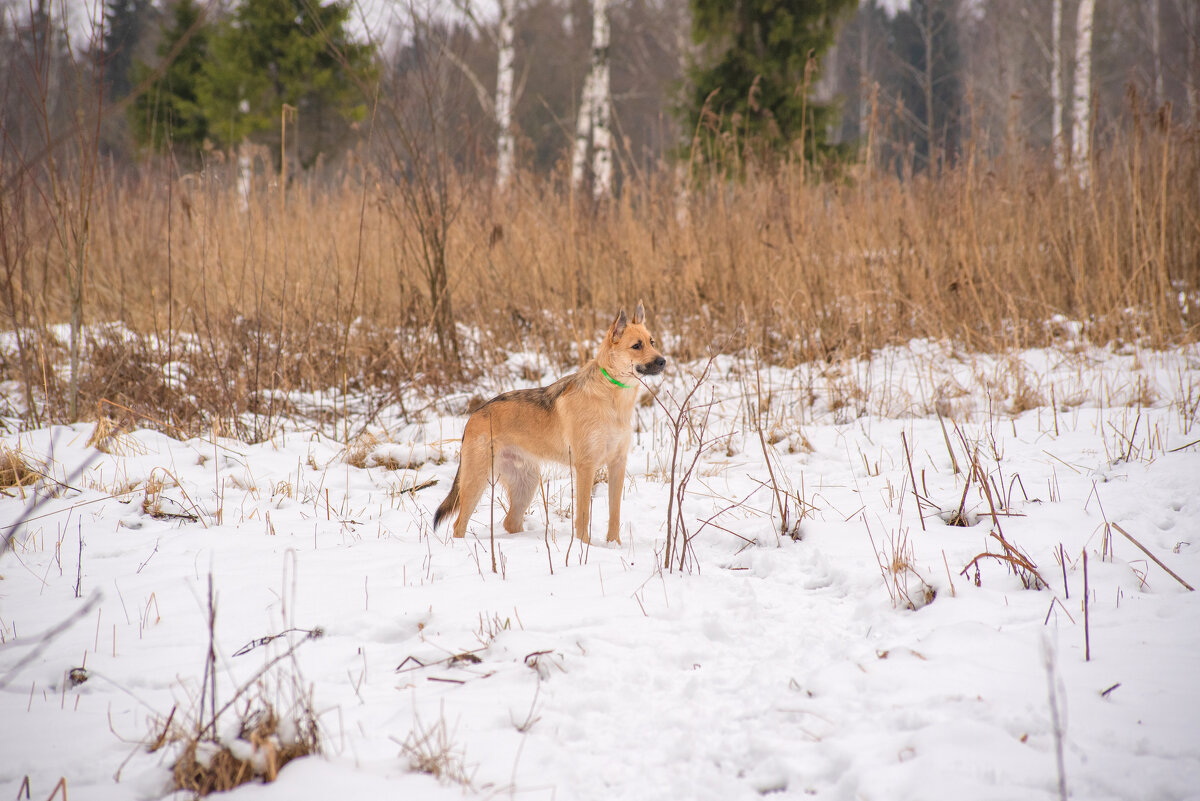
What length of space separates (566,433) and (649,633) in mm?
1619

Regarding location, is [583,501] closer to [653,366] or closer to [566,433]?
[566,433]

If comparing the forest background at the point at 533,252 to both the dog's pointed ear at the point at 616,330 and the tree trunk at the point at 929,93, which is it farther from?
the dog's pointed ear at the point at 616,330

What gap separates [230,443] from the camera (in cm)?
489

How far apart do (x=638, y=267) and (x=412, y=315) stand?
2.48 meters

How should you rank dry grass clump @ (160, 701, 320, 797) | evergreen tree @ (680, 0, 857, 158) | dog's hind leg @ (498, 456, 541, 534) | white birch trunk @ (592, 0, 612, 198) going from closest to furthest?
1. dry grass clump @ (160, 701, 320, 797)
2. dog's hind leg @ (498, 456, 541, 534)
3. evergreen tree @ (680, 0, 857, 158)
4. white birch trunk @ (592, 0, 612, 198)

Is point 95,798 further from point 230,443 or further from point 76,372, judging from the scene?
point 76,372

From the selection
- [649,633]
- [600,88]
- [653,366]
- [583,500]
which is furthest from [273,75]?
[649,633]

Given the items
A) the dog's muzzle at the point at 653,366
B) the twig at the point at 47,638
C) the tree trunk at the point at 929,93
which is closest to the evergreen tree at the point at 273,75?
the tree trunk at the point at 929,93

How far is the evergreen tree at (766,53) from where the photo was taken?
11266 mm

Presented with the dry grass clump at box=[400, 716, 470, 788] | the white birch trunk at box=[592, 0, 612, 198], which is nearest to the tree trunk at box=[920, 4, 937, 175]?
the white birch trunk at box=[592, 0, 612, 198]

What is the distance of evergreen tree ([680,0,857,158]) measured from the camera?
37.0 feet

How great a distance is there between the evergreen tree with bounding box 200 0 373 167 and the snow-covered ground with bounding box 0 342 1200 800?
584 inches

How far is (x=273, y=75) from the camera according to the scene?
16656mm

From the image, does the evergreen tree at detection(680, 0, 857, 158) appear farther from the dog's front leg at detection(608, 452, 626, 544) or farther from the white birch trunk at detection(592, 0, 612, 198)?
the dog's front leg at detection(608, 452, 626, 544)
